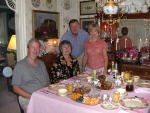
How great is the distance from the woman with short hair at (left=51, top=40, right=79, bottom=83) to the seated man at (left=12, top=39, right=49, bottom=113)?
28cm

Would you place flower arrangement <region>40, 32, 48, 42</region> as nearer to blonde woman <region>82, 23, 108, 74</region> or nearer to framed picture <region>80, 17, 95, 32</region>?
framed picture <region>80, 17, 95, 32</region>

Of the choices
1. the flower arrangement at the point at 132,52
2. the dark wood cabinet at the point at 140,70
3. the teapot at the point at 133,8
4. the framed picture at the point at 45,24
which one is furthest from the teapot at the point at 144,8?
the framed picture at the point at 45,24

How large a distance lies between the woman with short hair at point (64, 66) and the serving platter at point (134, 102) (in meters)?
1.07

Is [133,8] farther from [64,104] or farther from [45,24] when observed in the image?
[64,104]

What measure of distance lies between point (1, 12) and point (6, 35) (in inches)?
26.9

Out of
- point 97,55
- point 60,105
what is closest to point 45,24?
point 97,55

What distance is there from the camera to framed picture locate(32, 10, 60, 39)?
349cm

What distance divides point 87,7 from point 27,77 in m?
2.26

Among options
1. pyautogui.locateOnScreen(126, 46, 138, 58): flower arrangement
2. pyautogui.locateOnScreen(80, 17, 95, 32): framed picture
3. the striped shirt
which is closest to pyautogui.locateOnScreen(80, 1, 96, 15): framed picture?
pyautogui.locateOnScreen(80, 17, 95, 32): framed picture

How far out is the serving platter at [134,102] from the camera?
1.54 m

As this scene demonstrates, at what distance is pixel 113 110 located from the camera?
148cm

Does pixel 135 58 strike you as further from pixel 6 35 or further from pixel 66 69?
pixel 6 35

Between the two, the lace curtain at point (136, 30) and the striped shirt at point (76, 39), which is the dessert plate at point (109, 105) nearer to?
the striped shirt at point (76, 39)

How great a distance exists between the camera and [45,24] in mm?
3689
